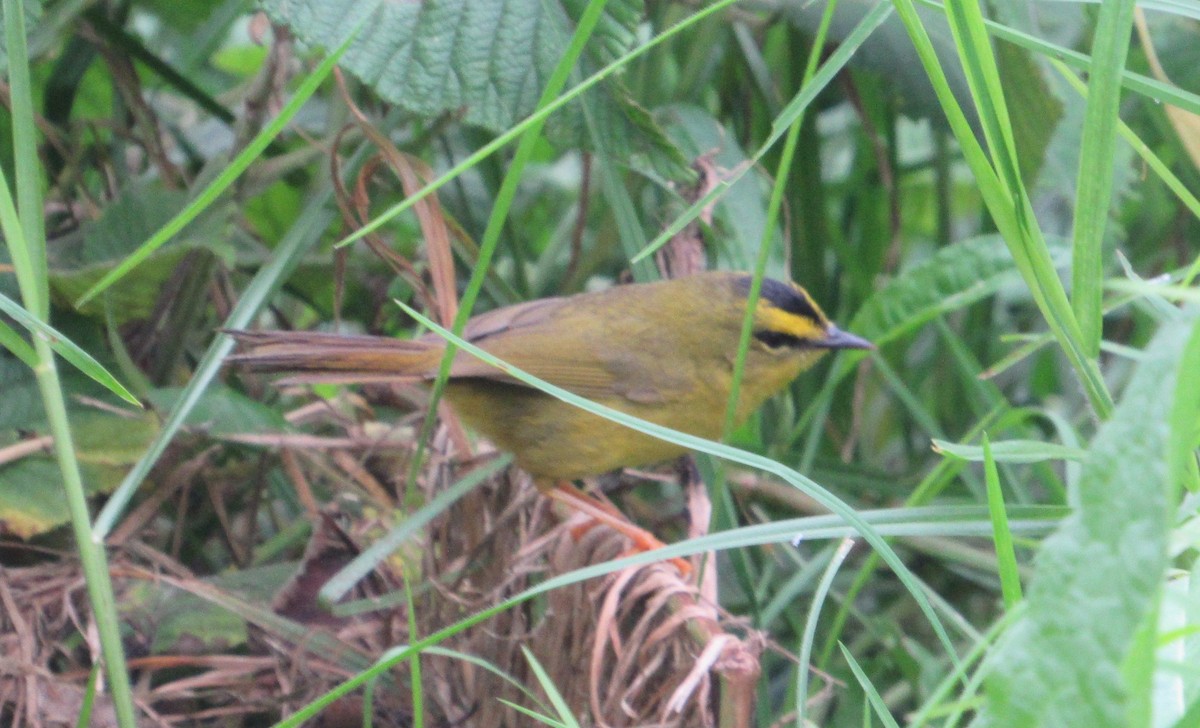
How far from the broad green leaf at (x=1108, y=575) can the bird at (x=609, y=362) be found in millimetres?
1475

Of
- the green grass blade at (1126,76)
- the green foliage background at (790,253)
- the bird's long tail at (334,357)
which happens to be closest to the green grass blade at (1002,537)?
the green foliage background at (790,253)

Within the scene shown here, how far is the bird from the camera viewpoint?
7.73ft

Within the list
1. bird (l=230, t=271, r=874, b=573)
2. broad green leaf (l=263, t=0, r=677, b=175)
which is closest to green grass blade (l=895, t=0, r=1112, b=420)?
broad green leaf (l=263, t=0, r=677, b=175)

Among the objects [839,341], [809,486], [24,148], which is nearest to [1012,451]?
[809,486]

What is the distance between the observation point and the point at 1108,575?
2.49 ft

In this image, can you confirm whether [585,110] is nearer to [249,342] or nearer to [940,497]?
[249,342]

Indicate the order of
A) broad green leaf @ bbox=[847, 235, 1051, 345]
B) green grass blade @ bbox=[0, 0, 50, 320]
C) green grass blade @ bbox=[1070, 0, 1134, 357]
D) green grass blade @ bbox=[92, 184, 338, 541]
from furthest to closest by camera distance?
broad green leaf @ bbox=[847, 235, 1051, 345] → green grass blade @ bbox=[92, 184, 338, 541] → green grass blade @ bbox=[0, 0, 50, 320] → green grass blade @ bbox=[1070, 0, 1134, 357]

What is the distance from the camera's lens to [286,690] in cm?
205

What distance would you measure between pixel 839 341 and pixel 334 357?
3.45 ft

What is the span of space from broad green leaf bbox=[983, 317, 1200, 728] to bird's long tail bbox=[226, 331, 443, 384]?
1.44m

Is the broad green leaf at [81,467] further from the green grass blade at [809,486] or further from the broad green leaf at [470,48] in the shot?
the green grass blade at [809,486]

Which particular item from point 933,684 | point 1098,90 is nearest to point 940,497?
point 933,684

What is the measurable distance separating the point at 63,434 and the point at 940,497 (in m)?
2.02

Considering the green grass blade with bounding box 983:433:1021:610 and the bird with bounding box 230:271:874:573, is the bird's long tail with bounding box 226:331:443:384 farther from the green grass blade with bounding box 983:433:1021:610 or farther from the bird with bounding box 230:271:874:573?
the green grass blade with bounding box 983:433:1021:610
